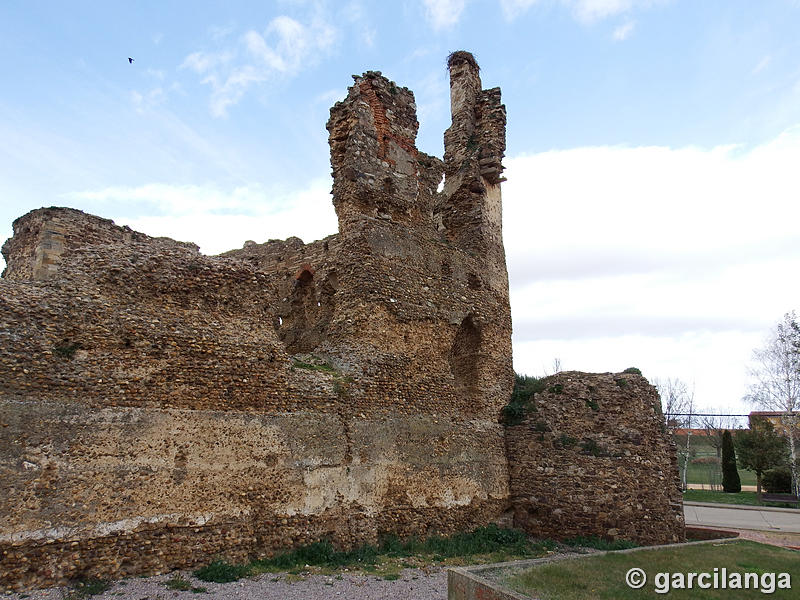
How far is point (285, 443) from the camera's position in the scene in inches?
384

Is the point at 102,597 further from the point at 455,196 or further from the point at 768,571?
the point at 455,196

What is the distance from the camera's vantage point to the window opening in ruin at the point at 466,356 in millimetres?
14023

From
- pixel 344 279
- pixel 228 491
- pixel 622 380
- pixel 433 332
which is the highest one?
pixel 344 279

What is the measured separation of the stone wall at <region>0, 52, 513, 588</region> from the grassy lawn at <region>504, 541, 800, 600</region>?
4.03 meters

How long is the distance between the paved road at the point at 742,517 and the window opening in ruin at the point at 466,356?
8.83 meters

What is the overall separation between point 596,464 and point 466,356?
12.5 feet

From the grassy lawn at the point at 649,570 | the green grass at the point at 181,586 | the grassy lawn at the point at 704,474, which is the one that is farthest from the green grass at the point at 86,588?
the grassy lawn at the point at 704,474

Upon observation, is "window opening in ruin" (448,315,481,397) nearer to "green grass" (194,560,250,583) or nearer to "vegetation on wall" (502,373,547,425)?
"vegetation on wall" (502,373,547,425)

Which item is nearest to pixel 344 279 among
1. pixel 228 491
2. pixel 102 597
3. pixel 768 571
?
pixel 228 491

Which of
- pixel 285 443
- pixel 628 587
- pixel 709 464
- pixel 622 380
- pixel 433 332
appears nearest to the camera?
pixel 628 587

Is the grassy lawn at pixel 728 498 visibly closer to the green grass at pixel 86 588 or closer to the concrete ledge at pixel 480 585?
the concrete ledge at pixel 480 585

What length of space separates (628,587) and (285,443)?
18.0 feet

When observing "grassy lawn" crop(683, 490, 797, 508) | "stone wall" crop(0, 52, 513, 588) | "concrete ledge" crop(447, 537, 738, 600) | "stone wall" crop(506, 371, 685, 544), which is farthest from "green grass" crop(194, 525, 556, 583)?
"grassy lawn" crop(683, 490, 797, 508)

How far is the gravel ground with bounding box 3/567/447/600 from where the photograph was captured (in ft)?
23.7
